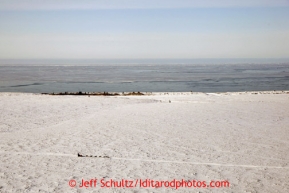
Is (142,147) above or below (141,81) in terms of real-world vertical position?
below

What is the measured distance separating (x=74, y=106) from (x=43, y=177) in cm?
1017

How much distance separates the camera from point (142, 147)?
8359mm

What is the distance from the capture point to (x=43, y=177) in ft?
19.9

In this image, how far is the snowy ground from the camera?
602cm

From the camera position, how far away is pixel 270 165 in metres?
6.80

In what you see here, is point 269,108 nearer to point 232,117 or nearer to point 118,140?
point 232,117

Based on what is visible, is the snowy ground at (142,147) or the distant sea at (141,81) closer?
the snowy ground at (142,147)

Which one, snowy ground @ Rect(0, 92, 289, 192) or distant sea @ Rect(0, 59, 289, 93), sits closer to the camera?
snowy ground @ Rect(0, 92, 289, 192)

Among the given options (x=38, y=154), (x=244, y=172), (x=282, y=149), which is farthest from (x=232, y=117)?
(x=38, y=154)

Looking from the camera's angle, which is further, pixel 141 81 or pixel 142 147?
pixel 141 81

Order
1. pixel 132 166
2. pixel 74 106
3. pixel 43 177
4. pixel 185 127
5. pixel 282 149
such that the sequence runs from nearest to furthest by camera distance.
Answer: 1. pixel 43 177
2. pixel 132 166
3. pixel 282 149
4. pixel 185 127
5. pixel 74 106

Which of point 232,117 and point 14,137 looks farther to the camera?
point 232,117

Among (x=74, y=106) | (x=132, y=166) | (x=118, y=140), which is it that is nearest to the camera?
(x=132, y=166)

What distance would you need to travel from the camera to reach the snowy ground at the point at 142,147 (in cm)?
602
